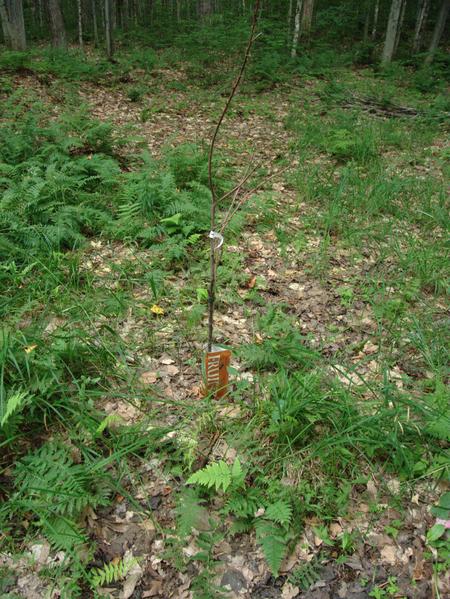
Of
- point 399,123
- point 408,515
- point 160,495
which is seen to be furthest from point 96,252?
point 399,123

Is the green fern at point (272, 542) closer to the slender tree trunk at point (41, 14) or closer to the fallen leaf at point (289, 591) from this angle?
the fallen leaf at point (289, 591)

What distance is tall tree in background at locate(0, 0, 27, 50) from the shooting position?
455 inches

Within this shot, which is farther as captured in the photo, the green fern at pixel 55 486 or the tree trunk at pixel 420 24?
the tree trunk at pixel 420 24

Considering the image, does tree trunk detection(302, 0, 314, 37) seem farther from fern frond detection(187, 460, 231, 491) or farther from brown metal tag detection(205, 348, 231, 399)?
fern frond detection(187, 460, 231, 491)

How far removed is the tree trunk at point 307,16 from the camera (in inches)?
568

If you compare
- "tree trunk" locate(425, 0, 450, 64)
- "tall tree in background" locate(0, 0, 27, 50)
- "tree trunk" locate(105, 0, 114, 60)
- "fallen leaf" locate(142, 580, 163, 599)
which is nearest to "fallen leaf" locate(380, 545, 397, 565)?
"fallen leaf" locate(142, 580, 163, 599)

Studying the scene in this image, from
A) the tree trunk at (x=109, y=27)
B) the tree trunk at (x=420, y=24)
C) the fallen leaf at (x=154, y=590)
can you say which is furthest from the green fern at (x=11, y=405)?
the tree trunk at (x=420, y=24)

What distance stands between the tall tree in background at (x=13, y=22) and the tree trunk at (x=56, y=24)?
89cm

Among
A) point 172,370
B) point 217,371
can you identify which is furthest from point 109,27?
point 217,371

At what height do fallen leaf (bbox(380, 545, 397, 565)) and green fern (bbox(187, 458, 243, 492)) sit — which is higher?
green fern (bbox(187, 458, 243, 492))

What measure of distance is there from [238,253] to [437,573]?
3.17m

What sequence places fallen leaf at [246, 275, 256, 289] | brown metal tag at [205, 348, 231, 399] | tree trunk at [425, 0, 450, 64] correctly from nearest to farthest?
1. brown metal tag at [205, 348, 231, 399]
2. fallen leaf at [246, 275, 256, 289]
3. tree trunk at [425, 0, 450, 64]

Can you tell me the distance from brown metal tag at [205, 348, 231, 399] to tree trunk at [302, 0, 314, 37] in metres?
15.7

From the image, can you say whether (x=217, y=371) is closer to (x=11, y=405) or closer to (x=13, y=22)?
(x=11, y=405)
